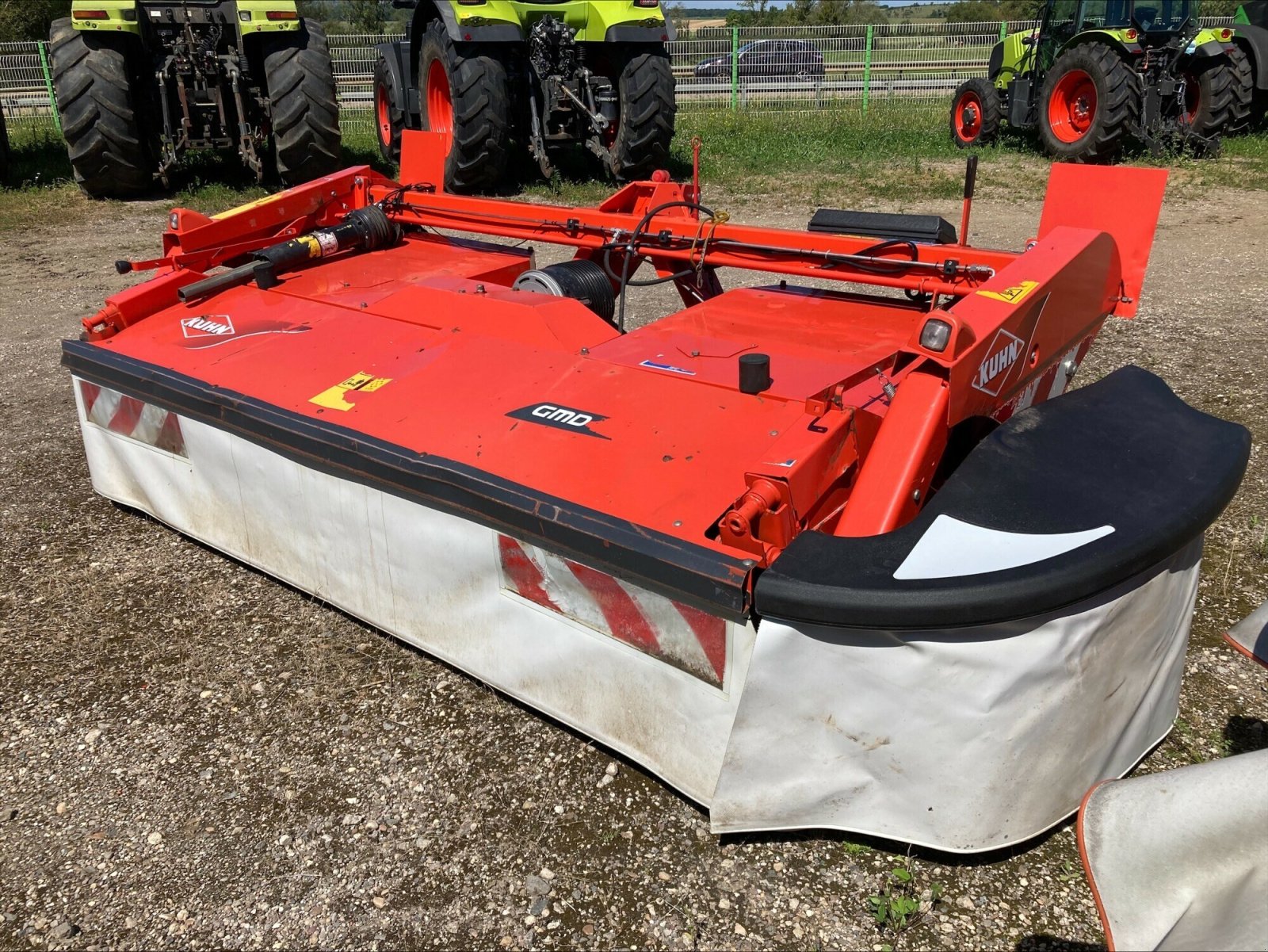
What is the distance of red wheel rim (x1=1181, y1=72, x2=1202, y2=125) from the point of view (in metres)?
11.2

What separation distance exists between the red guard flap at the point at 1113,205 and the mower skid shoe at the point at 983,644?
0.88 meters

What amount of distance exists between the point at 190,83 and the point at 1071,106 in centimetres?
916

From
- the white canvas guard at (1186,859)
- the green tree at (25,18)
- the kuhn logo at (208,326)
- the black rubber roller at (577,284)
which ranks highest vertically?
the green tree at (25,18)

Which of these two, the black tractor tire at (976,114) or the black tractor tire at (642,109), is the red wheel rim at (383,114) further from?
the black tractor tire at (976,114)

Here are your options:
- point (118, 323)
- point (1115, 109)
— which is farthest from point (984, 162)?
point (118, 323)

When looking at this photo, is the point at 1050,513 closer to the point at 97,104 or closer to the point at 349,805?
the point at 349,805

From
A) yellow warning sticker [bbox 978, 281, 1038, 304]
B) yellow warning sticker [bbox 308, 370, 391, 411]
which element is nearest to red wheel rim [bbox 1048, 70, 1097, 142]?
yellow warning sticker [bbox 978, 281, 1038, 304]

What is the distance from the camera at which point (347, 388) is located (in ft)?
9.89

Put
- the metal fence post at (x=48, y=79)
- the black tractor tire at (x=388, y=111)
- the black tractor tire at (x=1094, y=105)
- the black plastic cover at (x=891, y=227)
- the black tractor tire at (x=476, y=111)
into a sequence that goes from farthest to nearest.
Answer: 1. the metal fence post at (x=48, y=79)
2. the black tractor tire at (x=1094, y=105)
3. the black tractor tire at (x=388, y=111)
4. the black tractor tire at (x=476, y=111)
5. the black plastic cover at (x=891, y=227)

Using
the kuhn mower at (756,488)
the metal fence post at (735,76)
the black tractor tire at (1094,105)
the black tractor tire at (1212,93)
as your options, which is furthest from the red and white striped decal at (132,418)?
the metal fence post at (735,76)

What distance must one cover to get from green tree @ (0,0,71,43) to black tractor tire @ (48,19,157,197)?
29400mm

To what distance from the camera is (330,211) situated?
14.6 ft

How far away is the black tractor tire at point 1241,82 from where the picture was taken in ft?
36.4

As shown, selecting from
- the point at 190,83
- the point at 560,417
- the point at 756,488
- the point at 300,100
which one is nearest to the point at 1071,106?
the point at 300,100
